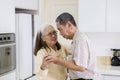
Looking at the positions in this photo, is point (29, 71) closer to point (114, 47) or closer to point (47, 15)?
point (47, 15)

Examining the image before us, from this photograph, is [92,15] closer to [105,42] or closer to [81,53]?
[105,42]

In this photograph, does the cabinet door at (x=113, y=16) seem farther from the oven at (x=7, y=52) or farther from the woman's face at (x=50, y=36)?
the oven at (x=7, y=52)

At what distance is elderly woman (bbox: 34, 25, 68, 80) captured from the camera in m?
1.94

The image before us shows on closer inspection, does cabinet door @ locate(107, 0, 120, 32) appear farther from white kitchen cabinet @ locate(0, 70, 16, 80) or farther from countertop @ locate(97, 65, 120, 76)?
white kitchen cabinet @ locate(0, 70, 16, 80)

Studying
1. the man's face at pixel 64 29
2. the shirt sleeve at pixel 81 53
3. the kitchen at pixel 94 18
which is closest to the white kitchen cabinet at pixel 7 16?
the kitchen at pixel 94 18

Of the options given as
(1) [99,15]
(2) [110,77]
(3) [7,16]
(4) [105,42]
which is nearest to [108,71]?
(2) [110,77]

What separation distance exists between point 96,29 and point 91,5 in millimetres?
342

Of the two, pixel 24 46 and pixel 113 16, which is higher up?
pixel 113 16

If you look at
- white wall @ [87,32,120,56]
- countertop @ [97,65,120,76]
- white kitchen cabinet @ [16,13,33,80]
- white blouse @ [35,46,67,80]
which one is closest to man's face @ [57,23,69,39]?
white blouse @ [35,46,67,80]

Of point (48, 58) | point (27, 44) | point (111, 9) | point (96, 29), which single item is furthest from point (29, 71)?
point (111, 9)

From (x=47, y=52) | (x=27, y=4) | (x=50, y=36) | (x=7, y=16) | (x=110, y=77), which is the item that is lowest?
(x=110, y=77)

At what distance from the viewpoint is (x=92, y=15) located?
3234mm

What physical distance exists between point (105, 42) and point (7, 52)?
6.37ft

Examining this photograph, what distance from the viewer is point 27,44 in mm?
2510
